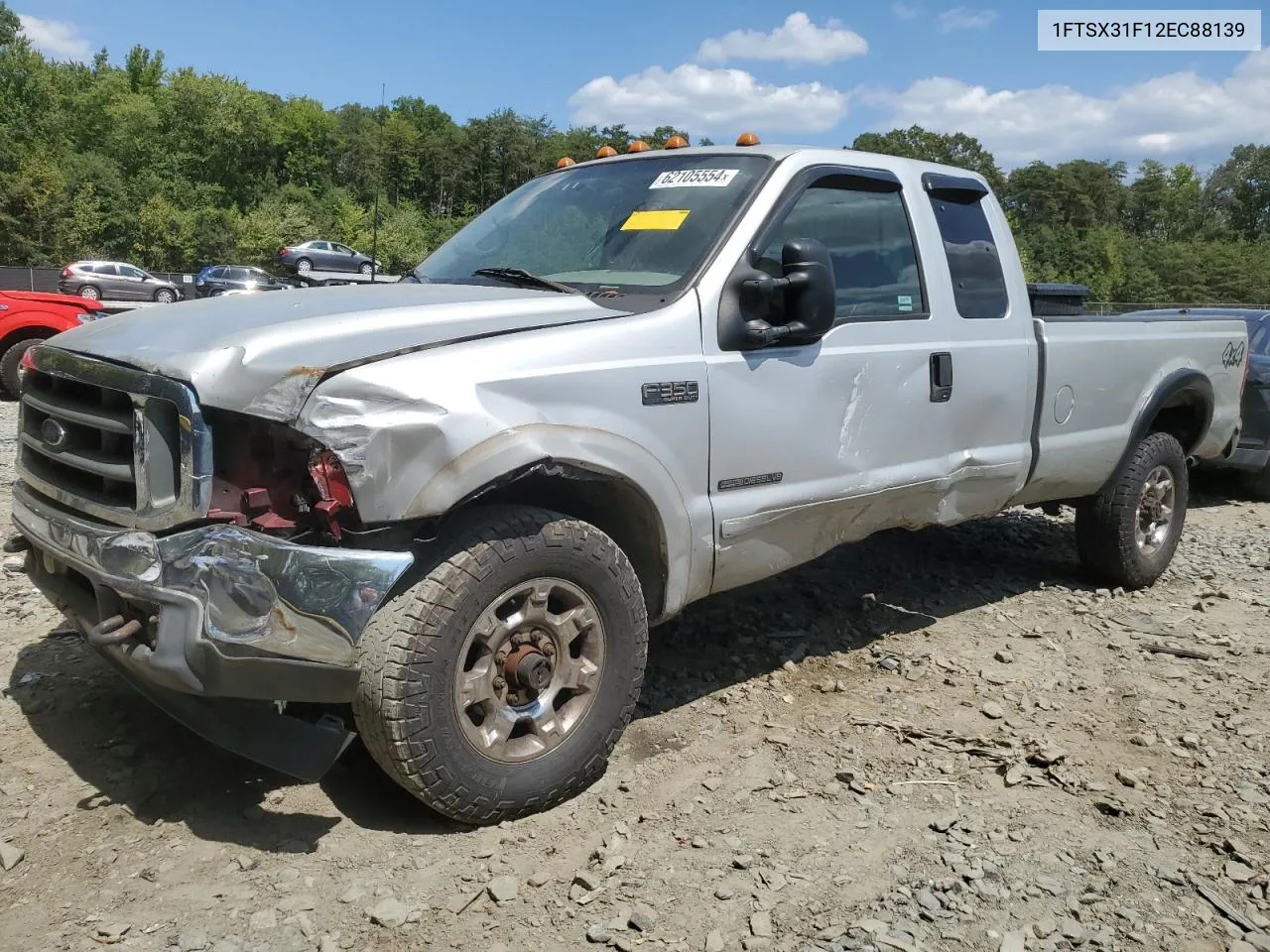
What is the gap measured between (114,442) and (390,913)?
147 cm

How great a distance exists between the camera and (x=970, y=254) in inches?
177

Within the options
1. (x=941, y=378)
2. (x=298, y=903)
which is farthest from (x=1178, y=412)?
(x=298, y=903)

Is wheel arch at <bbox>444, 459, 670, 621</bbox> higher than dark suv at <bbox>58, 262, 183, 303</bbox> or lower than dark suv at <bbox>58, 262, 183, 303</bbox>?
lower

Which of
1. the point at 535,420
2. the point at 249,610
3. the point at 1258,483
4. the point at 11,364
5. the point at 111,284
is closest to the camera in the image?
the point at 249,610

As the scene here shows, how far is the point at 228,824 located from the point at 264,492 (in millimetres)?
1009

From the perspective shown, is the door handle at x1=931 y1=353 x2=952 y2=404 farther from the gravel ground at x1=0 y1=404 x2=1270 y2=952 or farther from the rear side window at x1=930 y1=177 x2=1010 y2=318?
the gravel ground at x1=0 y1=404 x2=1270 y2=952

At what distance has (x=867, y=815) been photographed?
317cm

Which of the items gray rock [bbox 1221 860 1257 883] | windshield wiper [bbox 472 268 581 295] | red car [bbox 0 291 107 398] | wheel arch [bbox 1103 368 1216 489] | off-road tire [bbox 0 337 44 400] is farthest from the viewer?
red car [bbox 0 291 107 398]

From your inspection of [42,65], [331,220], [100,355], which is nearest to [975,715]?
[100,355]

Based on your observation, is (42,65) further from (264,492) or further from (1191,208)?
(1191,208)

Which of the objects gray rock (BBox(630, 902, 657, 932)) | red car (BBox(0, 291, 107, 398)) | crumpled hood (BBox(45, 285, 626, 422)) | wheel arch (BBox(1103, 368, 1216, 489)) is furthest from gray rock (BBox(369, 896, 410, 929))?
red car (BBox(0, 291, 107, 398))

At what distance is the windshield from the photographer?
140 inches

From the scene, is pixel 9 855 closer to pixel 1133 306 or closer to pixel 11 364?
pixel 11 364

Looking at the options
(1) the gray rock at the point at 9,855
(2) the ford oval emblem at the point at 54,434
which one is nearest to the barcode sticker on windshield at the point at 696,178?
(2) the ford oval emblem at the point at 54,434
